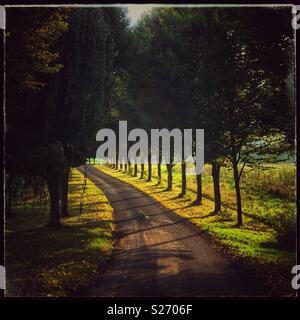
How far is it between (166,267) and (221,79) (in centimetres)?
1177

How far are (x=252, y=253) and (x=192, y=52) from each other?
Result: 1399 centimetres

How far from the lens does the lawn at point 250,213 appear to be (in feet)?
47.6

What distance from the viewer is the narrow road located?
10878mm

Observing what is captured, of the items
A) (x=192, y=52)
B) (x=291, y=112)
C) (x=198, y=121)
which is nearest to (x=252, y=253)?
(x=291, y=112)

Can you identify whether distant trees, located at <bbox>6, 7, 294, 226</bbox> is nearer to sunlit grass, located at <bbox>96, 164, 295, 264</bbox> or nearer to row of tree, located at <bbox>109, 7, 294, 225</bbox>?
row of tree, located at <bbox>109, 7, 294, 225</bbox>

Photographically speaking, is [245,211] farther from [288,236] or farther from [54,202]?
[54,202]

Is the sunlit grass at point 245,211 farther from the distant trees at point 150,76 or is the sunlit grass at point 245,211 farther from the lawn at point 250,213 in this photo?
the distant trees at point 150,76

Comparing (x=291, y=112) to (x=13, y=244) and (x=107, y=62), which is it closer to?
(x=107, y=62)

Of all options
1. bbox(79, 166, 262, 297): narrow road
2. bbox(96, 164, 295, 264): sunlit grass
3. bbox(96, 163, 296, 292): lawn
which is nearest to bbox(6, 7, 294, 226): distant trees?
bbox(96, 164, 295, 264): sunlit grass

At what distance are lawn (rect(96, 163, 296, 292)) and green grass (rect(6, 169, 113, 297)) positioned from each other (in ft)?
18.8

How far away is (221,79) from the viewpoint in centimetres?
2017

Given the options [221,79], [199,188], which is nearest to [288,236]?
[221,79]

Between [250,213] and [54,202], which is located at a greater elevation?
[54,202]
